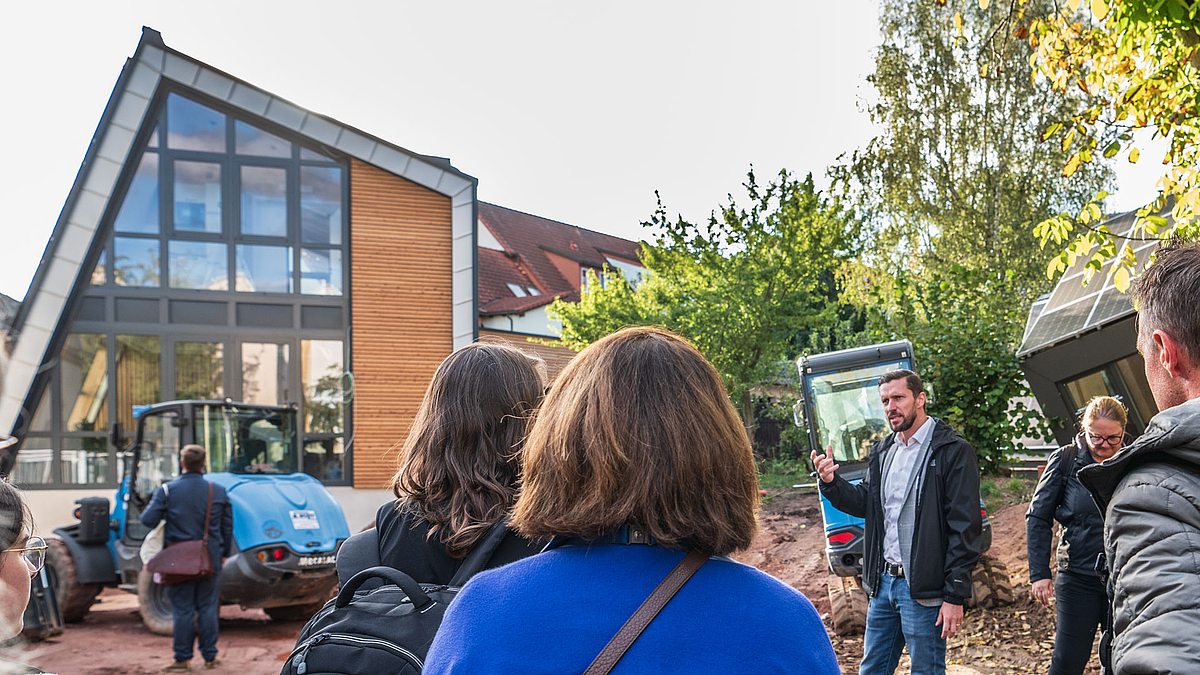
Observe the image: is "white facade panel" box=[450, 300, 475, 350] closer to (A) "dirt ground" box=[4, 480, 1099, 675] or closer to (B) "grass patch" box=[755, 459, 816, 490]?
(B) "grass patch" box=[755, 459, 816, 490]

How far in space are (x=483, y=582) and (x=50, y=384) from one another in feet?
64.3

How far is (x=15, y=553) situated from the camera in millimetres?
1719

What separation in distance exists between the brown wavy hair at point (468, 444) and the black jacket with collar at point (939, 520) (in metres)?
2.98

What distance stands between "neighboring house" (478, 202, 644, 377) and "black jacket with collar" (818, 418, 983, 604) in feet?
70.1

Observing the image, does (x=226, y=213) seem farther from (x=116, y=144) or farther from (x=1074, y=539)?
(x=1074, y=539)

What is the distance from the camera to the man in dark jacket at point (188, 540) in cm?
855

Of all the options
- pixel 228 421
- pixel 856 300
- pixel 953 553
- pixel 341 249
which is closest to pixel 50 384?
pixel 341 249

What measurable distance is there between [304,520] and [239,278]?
33.1 ft

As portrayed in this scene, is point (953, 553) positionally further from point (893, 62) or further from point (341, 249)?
point (893, 62)

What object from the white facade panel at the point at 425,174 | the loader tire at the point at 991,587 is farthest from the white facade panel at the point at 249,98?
the loader tire at the point at 991,587

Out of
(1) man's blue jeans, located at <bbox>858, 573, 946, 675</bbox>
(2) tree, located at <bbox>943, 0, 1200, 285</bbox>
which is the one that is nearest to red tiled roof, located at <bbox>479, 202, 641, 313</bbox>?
(2) tree, located at <bbox>943, 0, 1200, 285</bbox>

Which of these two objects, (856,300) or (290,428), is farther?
(856,300)

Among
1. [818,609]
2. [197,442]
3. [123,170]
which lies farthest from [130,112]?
[818,609]

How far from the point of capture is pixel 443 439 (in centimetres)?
254
